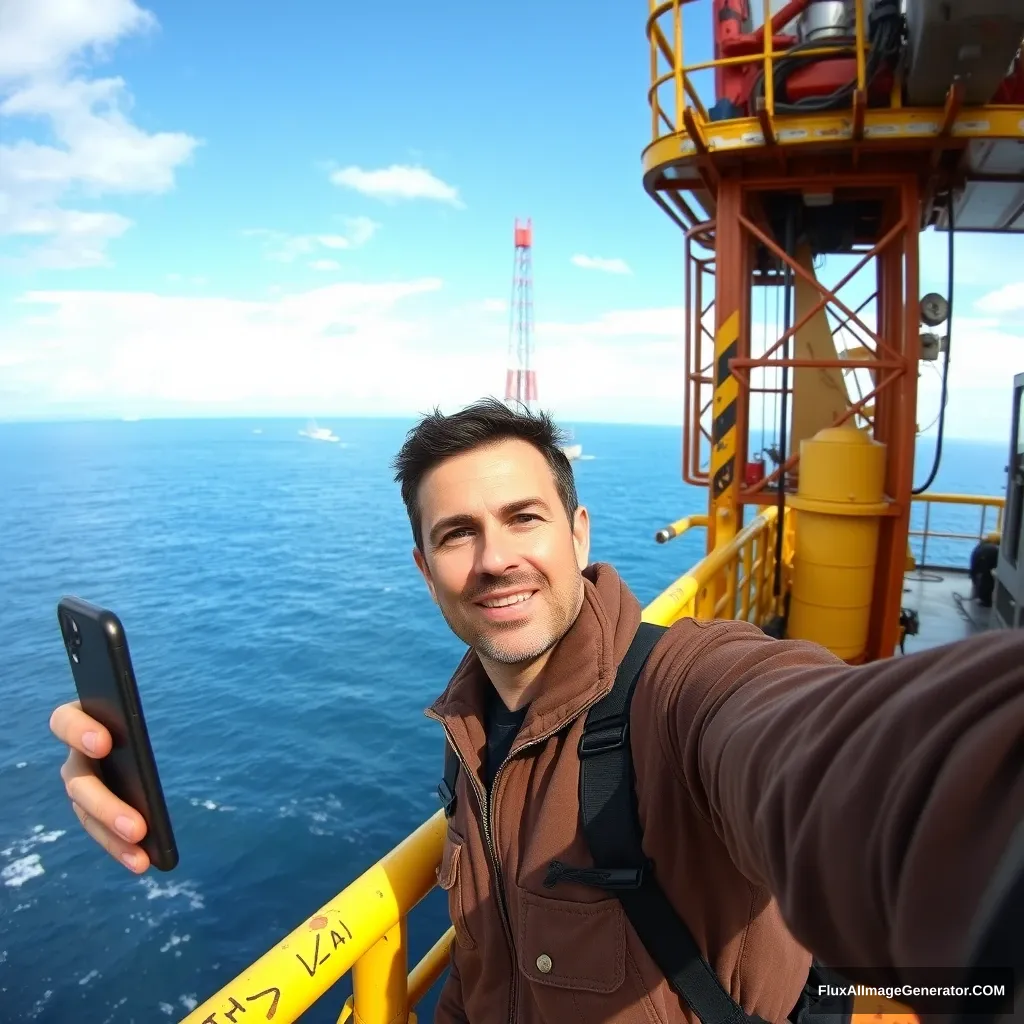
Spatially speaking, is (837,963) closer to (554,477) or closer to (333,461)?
(554,477)

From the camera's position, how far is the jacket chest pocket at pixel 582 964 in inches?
51.1

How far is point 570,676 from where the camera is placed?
1417mm

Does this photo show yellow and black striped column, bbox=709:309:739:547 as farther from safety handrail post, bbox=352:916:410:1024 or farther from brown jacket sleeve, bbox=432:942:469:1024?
safety handrail post, bbox=352:916:410:1024

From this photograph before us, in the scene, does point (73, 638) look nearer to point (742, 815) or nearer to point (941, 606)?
point (742, 815)

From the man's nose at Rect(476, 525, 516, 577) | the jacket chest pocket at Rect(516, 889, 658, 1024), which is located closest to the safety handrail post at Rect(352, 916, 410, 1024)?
the jacket chest pocket at Rect(516, 889, 658, 1024)

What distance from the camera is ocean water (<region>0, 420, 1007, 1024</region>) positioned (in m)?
7.43

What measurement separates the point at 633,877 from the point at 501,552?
739 millimetres

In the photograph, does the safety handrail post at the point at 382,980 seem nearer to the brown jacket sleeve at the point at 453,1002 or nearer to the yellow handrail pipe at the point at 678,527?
the brown jacket sleeve at the point at 453,1002

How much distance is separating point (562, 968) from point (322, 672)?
51.9 feet

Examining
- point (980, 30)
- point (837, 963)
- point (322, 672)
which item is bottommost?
point (322, 672)

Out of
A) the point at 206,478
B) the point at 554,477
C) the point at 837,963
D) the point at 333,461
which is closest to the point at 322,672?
the point at 554,477

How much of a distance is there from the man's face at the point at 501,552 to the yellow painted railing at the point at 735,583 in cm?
149

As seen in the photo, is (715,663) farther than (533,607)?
No

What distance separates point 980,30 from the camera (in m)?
3.92
